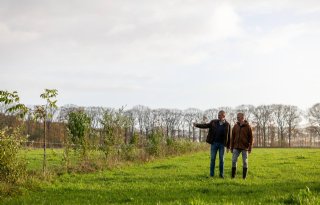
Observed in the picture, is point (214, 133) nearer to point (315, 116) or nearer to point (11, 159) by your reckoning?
point (11, 159)

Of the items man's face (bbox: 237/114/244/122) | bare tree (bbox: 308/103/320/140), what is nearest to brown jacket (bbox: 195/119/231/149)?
man's face (bbox: 237/114/244/122)

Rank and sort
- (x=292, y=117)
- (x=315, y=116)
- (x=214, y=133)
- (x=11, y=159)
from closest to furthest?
(x=11, y=159)
(x=214, y=133)
(x=315, y=116)
(x=292, y=117)

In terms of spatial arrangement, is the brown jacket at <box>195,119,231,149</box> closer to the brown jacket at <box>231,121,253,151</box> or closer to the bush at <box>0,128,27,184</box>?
the brown jacket at <box>231,121,253,151</box>

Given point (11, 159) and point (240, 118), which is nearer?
point (11, 159)

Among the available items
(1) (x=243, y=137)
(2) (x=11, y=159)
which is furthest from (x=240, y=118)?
(2) (x=11, y=159)

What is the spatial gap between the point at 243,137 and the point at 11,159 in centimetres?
835

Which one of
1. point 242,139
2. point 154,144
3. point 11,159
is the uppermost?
point 242,139

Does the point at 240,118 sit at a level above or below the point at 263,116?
below

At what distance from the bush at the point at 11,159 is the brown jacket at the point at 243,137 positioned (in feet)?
25.5

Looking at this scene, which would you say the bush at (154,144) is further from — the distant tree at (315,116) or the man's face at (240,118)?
the distant tree at (315,116)

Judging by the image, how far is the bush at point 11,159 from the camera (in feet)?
37.3

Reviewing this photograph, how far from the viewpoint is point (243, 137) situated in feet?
47.5

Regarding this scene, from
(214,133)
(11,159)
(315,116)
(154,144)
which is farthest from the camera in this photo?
(315,116)

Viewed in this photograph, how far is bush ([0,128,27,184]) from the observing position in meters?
11.4
